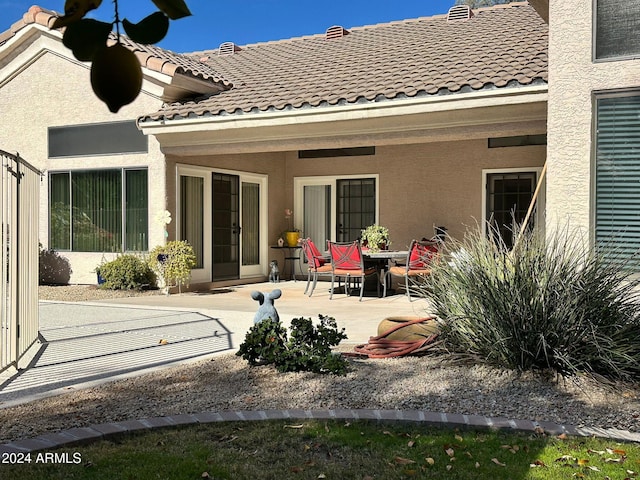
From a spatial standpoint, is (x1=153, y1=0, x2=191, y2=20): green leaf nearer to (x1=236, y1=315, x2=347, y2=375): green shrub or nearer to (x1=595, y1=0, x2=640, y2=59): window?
(x1=236, y1=315, x2=347, y2=375): green shrub

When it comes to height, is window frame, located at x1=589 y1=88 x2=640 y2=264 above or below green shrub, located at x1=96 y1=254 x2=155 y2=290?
above

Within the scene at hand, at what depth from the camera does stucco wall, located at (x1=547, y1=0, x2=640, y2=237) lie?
717cm

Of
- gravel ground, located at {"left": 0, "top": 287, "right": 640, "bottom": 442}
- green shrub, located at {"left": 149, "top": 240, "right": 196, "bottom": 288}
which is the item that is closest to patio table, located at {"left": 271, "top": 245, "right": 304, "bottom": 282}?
green shrub, located at {"left": 149, "top": 240, "right": 196, "bottom": 288}

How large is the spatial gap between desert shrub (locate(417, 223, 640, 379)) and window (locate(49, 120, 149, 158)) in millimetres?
9327

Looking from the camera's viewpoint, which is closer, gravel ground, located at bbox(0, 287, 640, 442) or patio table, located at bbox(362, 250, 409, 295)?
gravel ground, located at bbox(0, 287, 640, 442)

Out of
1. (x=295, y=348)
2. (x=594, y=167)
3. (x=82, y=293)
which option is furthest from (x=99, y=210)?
(x=594, y=167)

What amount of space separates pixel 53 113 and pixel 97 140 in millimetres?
1384

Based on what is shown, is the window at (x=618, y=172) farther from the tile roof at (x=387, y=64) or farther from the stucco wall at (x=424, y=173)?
the stucco wall at (x=424, y=173)

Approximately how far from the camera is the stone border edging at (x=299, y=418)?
3.79 m

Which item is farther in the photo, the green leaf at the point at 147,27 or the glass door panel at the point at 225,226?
the glass door panel at the point at 225,226

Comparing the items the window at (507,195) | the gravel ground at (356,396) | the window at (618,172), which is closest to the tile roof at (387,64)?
the window at (618,172)

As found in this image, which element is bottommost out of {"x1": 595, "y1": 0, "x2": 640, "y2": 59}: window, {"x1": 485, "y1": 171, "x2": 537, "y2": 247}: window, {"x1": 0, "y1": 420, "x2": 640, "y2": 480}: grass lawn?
{"x1": 0, "y1": 420, "x2": 640, "y2": 480}: grass lawn

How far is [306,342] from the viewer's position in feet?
17.9

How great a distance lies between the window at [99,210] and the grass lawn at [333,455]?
9.77 m
